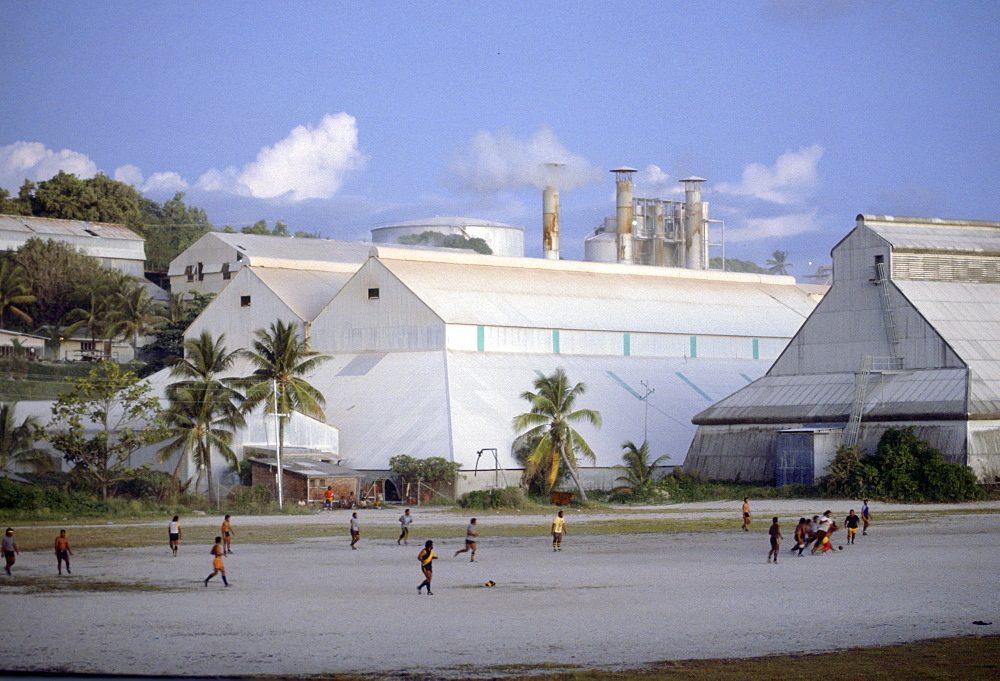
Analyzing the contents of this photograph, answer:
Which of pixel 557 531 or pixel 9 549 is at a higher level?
pixel 9 549

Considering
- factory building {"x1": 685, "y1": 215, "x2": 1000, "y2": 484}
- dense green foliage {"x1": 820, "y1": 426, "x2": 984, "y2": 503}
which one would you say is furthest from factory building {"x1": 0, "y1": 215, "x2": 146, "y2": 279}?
dense green foliage {"x1": 820, "y1": 426, "x2": 984, "y2": 503}

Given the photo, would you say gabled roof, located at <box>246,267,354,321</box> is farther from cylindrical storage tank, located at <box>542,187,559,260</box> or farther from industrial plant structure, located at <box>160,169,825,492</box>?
cylindrical storage tank, located at <box>542,187,559,260</box>

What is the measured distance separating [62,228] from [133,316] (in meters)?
19.2

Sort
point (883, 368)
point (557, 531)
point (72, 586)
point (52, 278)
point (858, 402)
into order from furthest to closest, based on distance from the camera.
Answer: point (52, 278) → point (883, 368) → point (858, 402) → point (557, 531) → point (72, 586)

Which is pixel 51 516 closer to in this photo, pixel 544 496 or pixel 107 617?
pixel 544 496

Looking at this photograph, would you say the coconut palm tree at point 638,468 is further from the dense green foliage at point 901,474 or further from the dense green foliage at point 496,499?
the dense green foliage at point 901,474

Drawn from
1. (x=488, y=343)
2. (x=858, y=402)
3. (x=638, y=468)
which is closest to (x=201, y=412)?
(x=488, y=343)

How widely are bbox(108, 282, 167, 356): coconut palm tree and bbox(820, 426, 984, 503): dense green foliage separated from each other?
5268 centimetres

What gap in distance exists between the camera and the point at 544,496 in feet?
221

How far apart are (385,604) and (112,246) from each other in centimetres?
9383

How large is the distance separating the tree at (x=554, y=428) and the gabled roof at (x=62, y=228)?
59.8 meters

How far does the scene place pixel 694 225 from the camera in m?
112

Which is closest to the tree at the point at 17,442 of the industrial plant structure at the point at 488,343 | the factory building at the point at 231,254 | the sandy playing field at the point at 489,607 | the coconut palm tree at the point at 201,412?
the coconut palm tree at the point at 201,412

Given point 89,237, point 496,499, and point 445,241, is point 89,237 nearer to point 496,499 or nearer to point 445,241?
point 445,241
